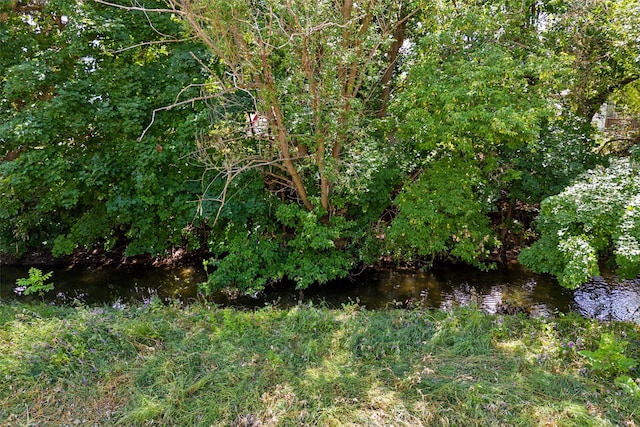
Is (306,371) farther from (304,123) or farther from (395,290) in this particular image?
(395,290)

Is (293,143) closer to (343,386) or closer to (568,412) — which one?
(343,386)

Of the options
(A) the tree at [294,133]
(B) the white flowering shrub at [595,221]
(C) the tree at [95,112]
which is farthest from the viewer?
(C) the tree at [95,112]

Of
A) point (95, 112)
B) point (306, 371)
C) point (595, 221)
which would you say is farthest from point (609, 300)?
point (95, 112)

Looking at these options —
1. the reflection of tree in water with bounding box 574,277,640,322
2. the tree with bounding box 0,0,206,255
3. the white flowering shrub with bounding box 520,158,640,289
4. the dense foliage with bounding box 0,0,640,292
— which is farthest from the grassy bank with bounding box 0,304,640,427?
the tree with bounding box 0,0,206,255

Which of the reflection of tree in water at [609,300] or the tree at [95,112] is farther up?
the tree at [95,112]

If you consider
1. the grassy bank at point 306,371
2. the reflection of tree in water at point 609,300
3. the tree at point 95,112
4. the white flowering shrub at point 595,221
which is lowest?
the reflection of tree in water at point 609,300

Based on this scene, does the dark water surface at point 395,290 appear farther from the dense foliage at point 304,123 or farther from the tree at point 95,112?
the tree at point 95,112

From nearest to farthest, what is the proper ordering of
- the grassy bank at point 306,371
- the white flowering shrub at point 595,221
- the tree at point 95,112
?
the grassy bank at point 306,371 < the white flowering shrub at point 595,221 < the tree at point 95,112

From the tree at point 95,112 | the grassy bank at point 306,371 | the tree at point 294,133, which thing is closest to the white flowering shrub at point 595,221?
the grassy bank at point 306,371

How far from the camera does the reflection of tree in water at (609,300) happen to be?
5.57 m

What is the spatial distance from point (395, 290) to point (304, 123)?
3082 mm

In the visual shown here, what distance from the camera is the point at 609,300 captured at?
598cm

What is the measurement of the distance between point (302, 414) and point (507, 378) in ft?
5.34

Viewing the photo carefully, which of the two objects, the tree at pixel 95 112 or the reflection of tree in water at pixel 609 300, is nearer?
the reflection of tree in water at pixel 609 300
